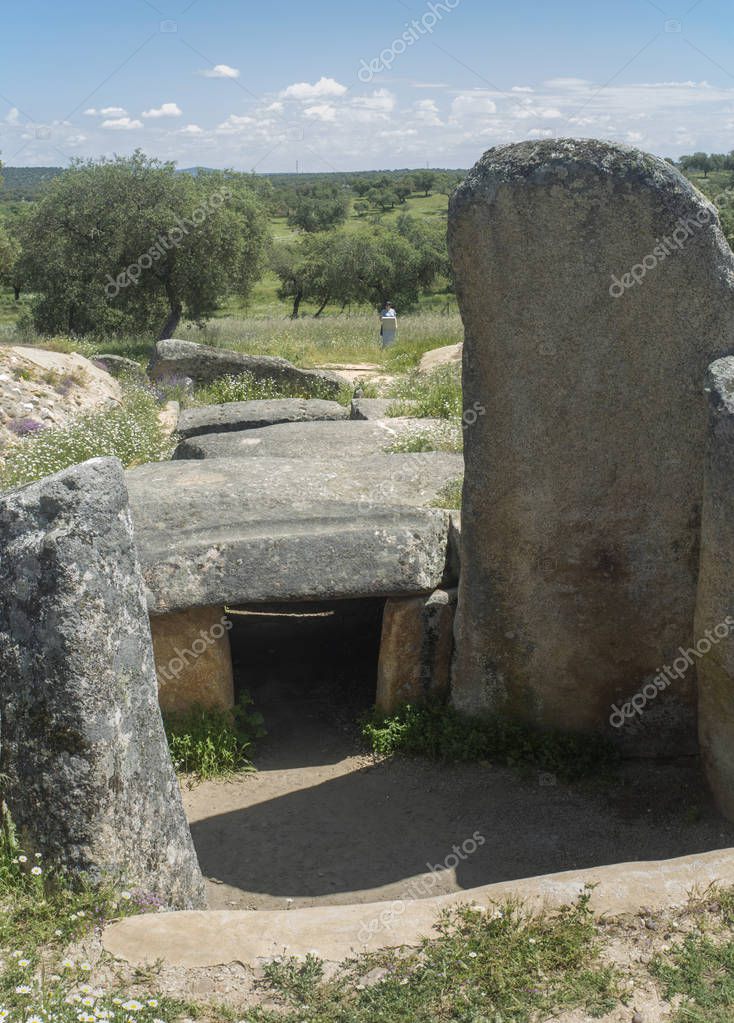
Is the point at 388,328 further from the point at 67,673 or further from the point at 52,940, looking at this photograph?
the point at 52,940

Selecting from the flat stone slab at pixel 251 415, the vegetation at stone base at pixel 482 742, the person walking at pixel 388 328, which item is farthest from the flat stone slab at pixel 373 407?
the person walking at pixel 388 328

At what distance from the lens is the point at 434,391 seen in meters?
13.7

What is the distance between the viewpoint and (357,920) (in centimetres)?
412

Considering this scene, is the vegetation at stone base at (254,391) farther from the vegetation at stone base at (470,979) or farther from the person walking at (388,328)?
the vegetation at stone base at (470,979)

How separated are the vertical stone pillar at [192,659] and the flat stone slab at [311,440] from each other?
2.95 m

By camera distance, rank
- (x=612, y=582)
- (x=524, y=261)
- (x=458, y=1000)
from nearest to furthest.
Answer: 1. (x=458, y=1000)
2. (x=524, y=261)
3. (x=612, y=582)

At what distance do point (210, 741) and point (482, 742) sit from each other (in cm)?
182

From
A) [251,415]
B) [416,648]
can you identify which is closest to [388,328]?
[251,415]

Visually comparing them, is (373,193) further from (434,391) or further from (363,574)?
(363,574)

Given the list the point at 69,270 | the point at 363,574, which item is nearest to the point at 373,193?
the point at 69,270

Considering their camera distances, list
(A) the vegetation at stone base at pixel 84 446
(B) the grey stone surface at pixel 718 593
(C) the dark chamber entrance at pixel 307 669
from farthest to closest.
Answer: (A) the vegetation at stone base at pixel 84 446
(C) the dark chamber entrance at pixel 307 669
(B) the grey stone surface at pixel 718 593

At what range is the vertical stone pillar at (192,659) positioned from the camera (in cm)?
668

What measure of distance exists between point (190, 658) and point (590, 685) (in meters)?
2.66

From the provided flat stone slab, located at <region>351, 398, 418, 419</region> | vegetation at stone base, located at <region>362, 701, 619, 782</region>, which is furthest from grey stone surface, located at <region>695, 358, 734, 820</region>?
flat stone slab, located at <region>351, 398, 418, 419</region>
